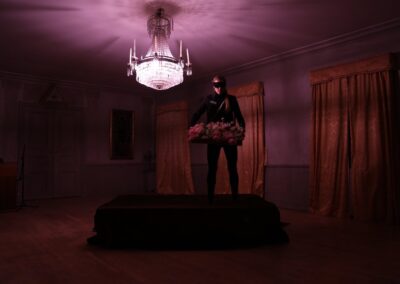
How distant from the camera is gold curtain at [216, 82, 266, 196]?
19.9ft

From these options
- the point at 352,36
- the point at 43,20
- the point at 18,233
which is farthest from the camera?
the point at 352,36

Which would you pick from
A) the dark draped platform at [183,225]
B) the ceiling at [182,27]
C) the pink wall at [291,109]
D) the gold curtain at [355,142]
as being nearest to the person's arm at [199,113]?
the dark draped platform at [183,225]

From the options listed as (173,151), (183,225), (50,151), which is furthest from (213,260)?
(50,151)

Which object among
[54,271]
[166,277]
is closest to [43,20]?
[54,271]

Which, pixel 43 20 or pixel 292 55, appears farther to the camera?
pixel 292 55

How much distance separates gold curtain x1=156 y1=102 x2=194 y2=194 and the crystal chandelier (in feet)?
11.8

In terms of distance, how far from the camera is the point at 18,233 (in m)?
3.94

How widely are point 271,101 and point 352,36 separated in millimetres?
1770

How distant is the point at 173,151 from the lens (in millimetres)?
8023

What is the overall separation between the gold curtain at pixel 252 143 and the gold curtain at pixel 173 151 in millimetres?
1758

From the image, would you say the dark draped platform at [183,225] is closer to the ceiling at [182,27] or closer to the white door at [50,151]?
the ceiling at [182,27]

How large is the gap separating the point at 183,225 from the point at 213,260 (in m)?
0.54

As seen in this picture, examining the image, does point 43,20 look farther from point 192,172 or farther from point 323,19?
point 192,172

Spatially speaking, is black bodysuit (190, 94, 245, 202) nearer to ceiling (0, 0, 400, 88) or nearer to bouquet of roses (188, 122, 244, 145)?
bouquet of roses (188, 122, 244, 145)
